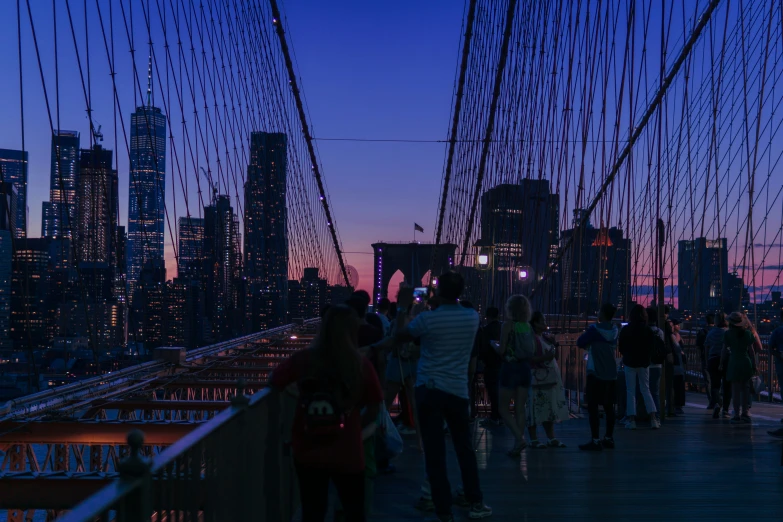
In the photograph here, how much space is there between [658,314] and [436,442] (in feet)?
→ 16.8

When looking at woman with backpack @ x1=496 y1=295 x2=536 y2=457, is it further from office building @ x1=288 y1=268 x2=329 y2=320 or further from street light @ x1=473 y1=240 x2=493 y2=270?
office building @ x1=288 y1=268 x2=329 y2=320

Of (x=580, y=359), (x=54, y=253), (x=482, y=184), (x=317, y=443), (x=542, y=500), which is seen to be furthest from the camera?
(x=482, y=184)

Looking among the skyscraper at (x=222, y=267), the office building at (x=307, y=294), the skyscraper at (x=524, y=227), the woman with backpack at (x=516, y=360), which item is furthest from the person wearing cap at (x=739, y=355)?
the office building at (x=307, y=294)

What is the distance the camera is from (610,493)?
5.05 metres

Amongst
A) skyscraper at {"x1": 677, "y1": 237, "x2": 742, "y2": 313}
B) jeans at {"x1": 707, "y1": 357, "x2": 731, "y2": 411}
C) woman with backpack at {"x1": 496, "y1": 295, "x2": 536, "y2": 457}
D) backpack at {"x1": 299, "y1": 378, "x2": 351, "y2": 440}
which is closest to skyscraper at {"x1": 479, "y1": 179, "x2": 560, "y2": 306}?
skyscraper at {"x1": 677, "y1": 237, "x2": 742, "y2": 313}

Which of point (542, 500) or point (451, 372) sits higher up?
point (451, 372)

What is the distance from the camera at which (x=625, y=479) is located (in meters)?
5.49

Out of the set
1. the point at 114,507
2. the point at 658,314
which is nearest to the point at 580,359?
the point at 658,314

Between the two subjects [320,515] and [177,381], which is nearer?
[320,515]

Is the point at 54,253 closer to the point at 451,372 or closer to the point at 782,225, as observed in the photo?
the point at 782,225

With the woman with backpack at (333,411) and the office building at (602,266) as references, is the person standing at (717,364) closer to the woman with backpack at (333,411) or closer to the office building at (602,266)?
the office building at (602,266)

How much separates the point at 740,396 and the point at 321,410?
21.9 ft

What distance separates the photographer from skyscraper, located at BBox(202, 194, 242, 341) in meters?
17.8

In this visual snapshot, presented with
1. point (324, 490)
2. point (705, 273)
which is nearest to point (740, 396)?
point (705, 273)
